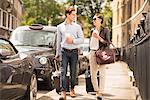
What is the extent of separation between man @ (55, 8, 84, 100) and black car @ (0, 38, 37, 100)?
0.65m

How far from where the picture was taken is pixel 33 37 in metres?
13.5

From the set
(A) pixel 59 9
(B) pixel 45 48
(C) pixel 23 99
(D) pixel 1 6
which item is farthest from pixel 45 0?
(C) pixel 23 99

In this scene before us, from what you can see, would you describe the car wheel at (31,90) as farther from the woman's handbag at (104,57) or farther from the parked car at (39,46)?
the parked car at (39,46)

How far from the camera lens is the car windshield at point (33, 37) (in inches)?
525

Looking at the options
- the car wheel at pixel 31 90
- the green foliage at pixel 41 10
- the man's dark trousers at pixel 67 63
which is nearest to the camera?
the car wheel at pixel 31 90

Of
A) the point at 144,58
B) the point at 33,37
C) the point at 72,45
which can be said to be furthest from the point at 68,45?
the point at 33,37

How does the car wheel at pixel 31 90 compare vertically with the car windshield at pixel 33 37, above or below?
below

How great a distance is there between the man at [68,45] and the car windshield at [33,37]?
3.71m

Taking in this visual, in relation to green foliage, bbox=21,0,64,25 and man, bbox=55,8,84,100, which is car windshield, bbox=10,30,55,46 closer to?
man, bbox=55,8,84,100

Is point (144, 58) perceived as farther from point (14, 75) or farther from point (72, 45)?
point (14, 75)

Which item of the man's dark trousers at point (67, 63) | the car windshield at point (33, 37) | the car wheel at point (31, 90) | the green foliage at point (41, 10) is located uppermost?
the green foliage at point (41, 10)

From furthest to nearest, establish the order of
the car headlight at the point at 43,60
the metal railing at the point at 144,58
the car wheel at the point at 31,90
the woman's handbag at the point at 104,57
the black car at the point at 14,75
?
the car headlight at the point at 43,60 < the woman's handbag at the point at 104,57 < the car wheel at the point at 31,90 < the metal railing at the point at 144,58 < the black car at the point at 14,75

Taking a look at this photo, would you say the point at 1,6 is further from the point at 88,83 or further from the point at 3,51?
the point at 3,51

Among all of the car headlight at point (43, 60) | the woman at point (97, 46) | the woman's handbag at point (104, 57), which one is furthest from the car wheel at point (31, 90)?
the car headlight at point (43, 60)
